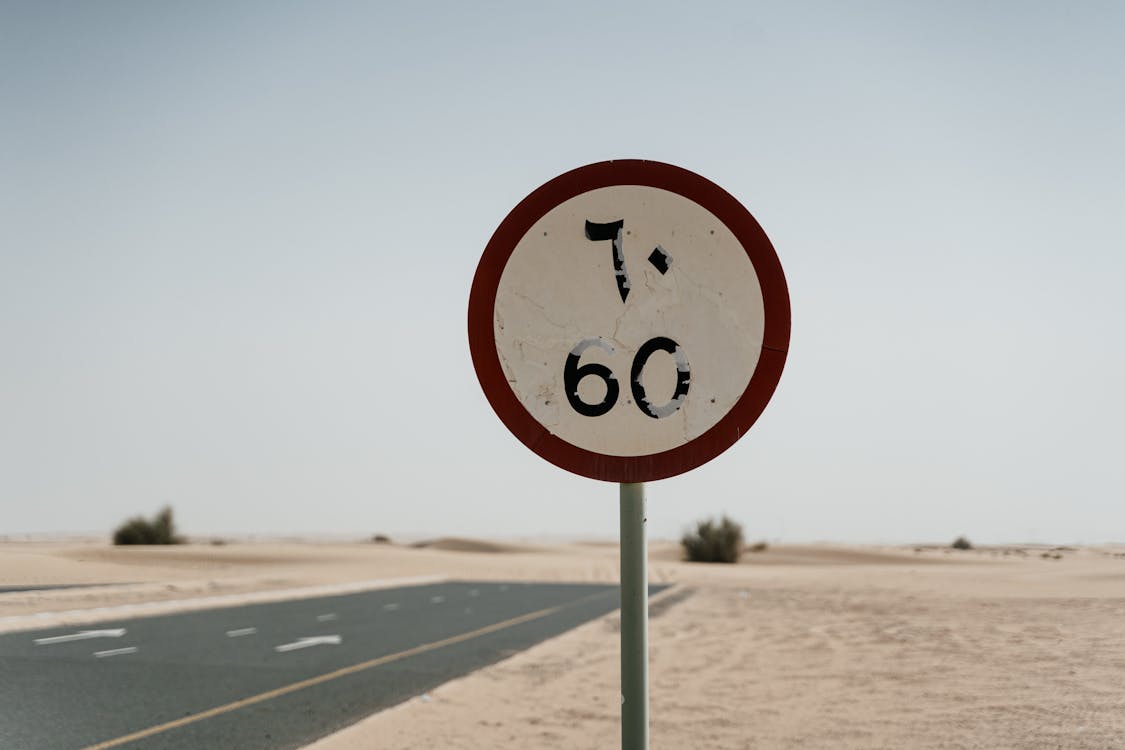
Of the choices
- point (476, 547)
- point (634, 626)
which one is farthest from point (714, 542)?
point (634, 626)

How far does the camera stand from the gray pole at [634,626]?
2.71 m

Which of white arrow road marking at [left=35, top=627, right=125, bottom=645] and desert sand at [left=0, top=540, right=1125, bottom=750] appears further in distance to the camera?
white arrow road marking at [left=35, top=627, right=125, bottom=645]

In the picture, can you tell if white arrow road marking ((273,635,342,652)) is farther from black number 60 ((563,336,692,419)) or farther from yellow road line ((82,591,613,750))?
black number 60 ((563,336,692,419))

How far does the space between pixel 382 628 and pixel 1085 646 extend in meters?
10.8

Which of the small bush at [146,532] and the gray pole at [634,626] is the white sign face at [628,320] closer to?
the gray pole at [634,626]

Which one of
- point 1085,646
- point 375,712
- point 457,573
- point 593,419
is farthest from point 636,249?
point 457,573

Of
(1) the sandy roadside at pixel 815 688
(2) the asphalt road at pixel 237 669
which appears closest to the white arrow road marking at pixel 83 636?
(2) the asphalt road at pixel 237 669

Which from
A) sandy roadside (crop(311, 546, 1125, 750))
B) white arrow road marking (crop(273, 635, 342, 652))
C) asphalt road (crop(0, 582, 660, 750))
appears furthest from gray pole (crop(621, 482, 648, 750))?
white arrow road marking (crop(273, 635, 342, 652))

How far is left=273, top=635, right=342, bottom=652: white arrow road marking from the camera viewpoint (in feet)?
46.2

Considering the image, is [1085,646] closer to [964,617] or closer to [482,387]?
[964,617]

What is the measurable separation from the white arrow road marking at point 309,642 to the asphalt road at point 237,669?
15 millimetres

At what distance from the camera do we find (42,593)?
22.4 metres

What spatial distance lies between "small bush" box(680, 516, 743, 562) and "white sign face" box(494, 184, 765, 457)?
2005 inches

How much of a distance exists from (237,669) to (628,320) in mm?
10593
